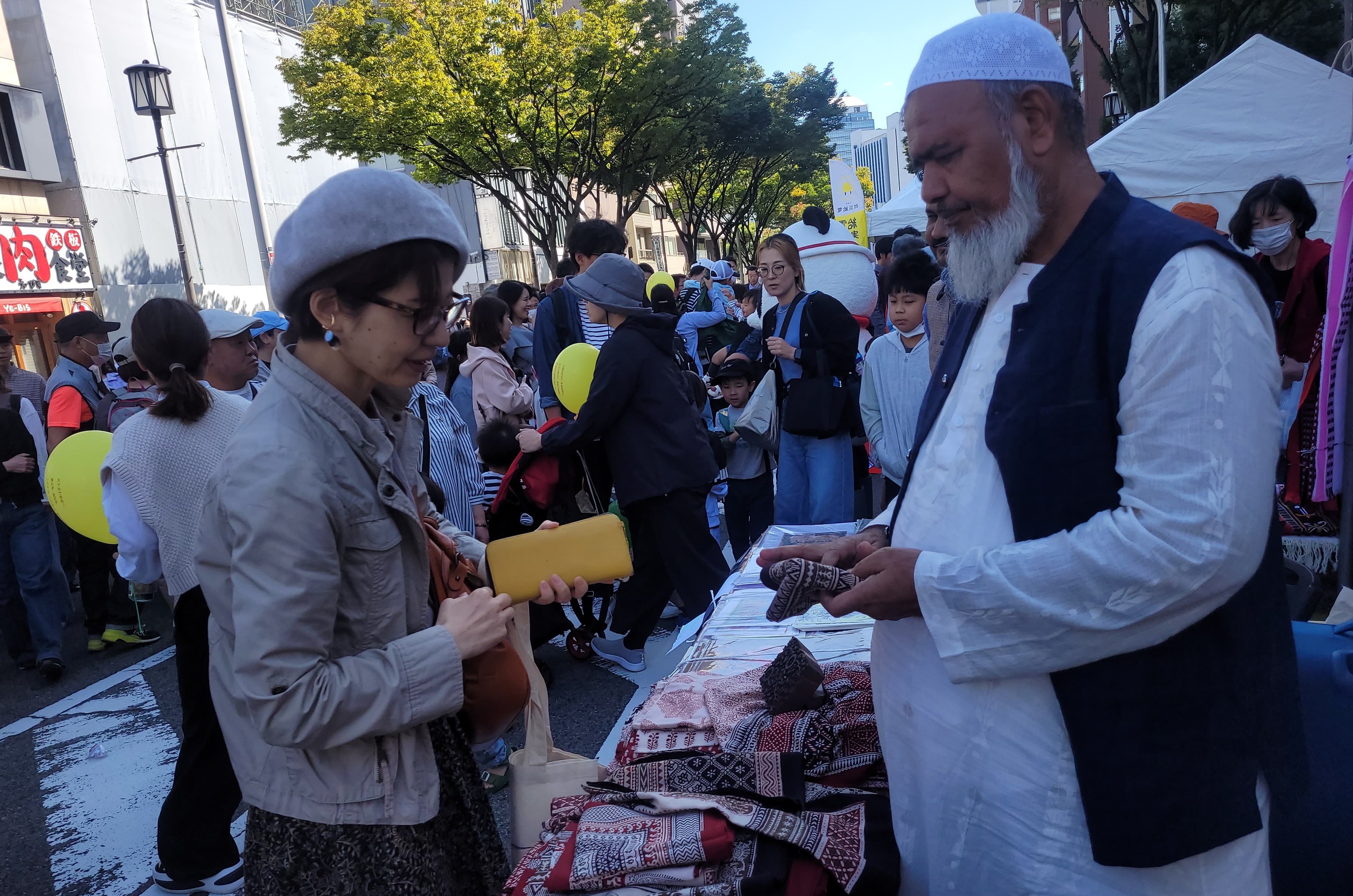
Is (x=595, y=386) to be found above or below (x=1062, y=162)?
below

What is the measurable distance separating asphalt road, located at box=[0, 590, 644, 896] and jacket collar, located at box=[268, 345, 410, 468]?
7.38ft

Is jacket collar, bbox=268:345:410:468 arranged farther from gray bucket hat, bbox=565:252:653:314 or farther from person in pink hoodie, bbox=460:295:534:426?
person in pink hoodie, bbox=460:295:534:426

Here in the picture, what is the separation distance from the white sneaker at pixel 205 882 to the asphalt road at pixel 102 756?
0.31ft

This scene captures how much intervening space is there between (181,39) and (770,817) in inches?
1032

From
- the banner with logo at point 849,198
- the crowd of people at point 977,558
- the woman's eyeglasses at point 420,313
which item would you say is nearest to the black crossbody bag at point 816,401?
the crowd of people at point 977,558

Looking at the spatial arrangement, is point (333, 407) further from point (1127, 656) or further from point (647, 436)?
point (647, 436)

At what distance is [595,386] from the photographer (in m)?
4.34

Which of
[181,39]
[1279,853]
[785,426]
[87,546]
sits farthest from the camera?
[181,39]

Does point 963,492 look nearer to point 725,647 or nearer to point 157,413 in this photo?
point 725,647

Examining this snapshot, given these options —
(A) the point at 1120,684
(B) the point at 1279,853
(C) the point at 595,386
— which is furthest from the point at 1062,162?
(C) the point at 595,386

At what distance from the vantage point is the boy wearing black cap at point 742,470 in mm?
5656

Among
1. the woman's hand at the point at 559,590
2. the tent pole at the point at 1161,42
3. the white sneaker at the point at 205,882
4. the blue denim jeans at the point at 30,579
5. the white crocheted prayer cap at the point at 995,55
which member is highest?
the tent pole at the point at 1161,42

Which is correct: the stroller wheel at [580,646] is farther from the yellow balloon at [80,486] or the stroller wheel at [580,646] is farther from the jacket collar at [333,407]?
the jacket collar at [333,407]

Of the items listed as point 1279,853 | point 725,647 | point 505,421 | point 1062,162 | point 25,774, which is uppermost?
point 1062,162
